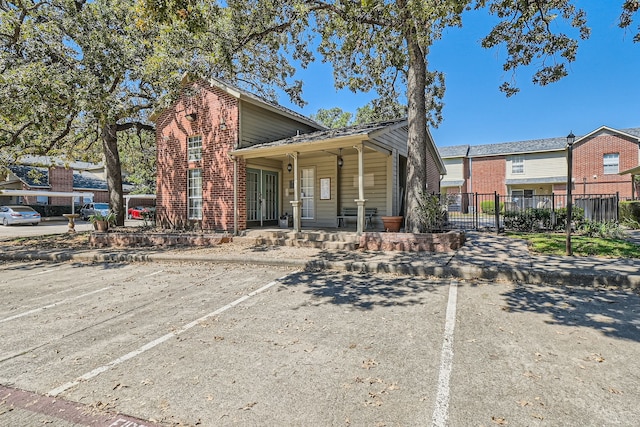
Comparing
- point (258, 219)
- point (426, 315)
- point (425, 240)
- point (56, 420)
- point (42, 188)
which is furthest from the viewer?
point (42, 188)

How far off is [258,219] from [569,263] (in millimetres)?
9918

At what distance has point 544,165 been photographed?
2731cm

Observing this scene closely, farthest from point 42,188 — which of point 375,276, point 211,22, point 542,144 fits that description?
point 542,144

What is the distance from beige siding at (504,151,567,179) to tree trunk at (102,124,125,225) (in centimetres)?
2972

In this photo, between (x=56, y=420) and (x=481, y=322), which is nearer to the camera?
(x=56, y=420)

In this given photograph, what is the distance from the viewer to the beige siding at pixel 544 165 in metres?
26.7

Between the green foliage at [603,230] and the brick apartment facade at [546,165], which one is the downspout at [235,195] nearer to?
the green foliage at [603,230]

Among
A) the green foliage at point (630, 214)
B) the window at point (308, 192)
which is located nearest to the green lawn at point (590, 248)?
the green foliage at point (630, 214)

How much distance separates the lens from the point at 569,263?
6.60 m

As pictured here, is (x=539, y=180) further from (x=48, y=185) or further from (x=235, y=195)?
(x=48, y=185)

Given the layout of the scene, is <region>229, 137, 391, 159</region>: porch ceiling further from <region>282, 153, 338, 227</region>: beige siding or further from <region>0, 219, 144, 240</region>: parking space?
<region>0, 219, 144, 240</region>: parking space

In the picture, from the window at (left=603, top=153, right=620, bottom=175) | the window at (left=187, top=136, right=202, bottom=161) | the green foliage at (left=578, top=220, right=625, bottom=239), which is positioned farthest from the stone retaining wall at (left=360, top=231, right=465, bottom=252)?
the window at (left=603, top=153, right=620, bottom=175)

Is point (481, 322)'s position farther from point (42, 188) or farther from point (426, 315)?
point (42, 188)

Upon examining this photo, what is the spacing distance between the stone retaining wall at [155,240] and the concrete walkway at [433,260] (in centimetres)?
52
